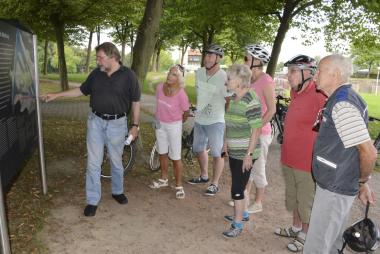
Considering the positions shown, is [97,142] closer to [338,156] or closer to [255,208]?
[255,208]

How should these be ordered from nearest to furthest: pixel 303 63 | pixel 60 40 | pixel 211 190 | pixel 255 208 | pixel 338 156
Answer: pixel 338 156, pixel 303 63, pixel 255 208, pixel 211 190, pixel 60 40

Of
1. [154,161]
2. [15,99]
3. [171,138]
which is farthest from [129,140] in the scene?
[154,161]

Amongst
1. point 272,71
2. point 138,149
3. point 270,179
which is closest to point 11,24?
point 138,149

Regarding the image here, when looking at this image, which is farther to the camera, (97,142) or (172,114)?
(172,114)

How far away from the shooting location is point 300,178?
419 centimetres

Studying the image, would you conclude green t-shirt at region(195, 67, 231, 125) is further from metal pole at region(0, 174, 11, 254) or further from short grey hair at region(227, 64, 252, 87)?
metal pole at region(0, 174, 11, 254)

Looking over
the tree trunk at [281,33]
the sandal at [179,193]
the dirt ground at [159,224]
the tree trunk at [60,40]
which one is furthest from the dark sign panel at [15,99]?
the tree trunk at [60,40]

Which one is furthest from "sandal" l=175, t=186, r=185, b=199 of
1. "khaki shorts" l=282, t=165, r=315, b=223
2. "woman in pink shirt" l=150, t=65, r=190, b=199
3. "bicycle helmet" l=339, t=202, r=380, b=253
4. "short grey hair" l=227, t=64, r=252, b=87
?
"bicycle helmet" l=339, t=202, r=380, b=253

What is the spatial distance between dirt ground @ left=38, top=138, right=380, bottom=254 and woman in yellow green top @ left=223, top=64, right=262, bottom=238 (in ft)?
1.20

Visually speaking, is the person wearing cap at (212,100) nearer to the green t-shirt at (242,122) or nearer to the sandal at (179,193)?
the sandal at (179,193)

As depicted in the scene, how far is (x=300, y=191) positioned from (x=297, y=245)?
695 millimetres

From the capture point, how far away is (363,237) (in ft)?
10.2

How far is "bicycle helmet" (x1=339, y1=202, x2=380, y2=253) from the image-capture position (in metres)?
3.11

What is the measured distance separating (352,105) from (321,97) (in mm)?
1186
